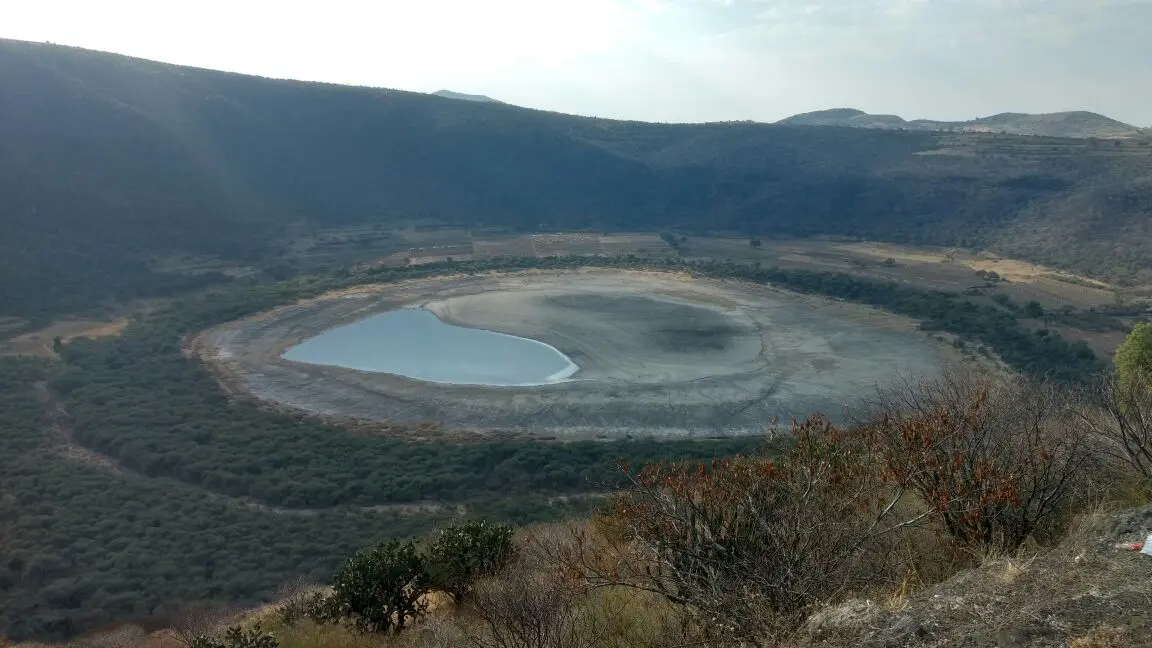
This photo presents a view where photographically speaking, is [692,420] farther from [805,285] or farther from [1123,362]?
[805,285]

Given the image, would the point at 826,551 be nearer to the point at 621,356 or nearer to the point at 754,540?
the point at 754,540

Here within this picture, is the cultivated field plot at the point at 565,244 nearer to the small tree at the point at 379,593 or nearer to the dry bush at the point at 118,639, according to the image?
the dry bush at the point at 118,639

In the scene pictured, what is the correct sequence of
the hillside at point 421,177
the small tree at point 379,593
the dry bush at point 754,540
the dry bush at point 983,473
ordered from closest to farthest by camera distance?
the dry bush at point 754,540
the dry bush at point 983,473
the small tree at point 379,593
the hillside at point 421,177

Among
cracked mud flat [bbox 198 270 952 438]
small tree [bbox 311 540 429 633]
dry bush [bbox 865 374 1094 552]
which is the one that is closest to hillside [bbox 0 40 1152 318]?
cracked mud flat [bbox 198 270 952 438]

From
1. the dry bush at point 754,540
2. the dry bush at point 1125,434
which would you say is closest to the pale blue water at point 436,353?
the dry bush at point 1125,434

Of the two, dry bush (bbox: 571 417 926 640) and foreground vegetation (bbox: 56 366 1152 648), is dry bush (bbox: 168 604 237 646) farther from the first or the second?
dry bush (bbox: 571 417 926 640)

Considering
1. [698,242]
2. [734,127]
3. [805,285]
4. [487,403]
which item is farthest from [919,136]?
[487,403]

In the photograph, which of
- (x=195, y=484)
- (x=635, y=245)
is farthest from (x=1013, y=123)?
(x=195, y=484)
